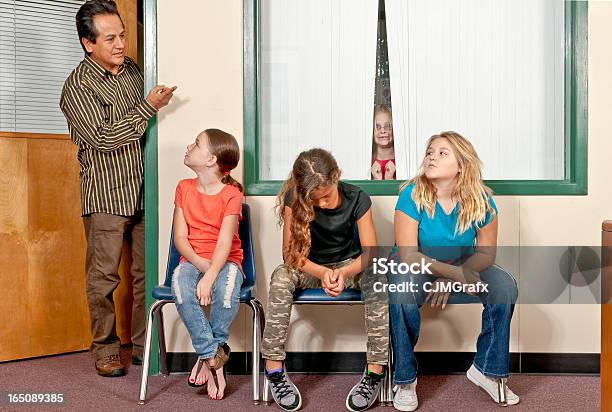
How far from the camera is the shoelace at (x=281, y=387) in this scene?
9.41 ft

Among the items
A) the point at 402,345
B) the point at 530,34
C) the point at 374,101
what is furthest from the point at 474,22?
the point at 402,345

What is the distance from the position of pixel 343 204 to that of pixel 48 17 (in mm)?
1759

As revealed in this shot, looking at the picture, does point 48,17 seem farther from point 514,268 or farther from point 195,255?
point 514,268

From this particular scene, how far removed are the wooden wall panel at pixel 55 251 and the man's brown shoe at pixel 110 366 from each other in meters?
0.49

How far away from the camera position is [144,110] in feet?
10.7

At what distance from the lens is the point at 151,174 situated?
3373 millimetres

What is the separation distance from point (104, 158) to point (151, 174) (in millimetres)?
209

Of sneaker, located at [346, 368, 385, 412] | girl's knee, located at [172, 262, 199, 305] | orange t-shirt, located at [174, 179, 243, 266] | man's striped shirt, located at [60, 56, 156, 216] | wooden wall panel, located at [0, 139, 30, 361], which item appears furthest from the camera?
wooden wall panel, located at [0, 139, 30, 361]

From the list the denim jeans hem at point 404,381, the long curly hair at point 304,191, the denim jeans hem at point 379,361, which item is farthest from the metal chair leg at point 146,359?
the denim jeans hem at point 404,381

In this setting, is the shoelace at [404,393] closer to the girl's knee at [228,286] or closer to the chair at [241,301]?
the chair at [241,301]

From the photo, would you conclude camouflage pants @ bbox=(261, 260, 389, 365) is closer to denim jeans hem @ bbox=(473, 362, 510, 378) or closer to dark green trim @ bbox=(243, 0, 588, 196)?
denim jeans hem @ bbox=(473, 362, 510, 378)

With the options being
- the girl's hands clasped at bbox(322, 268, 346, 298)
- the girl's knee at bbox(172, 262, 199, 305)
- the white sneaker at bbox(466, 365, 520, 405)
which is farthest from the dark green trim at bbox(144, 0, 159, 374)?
the white sneaker at bbox(466, 365, 520, 405)

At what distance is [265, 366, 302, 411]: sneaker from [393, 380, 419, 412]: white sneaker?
0.35 meters

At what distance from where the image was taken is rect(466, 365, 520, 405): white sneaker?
2922 mm
